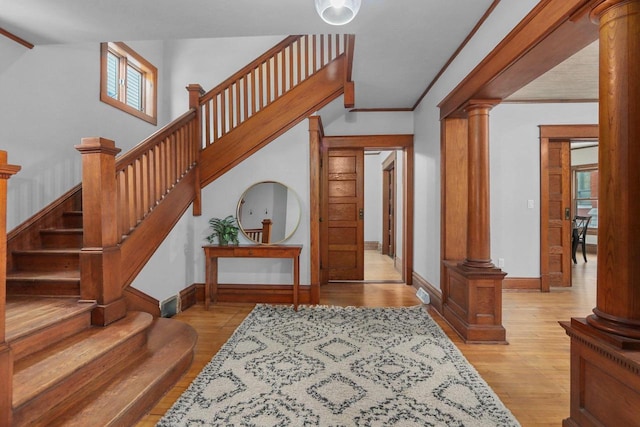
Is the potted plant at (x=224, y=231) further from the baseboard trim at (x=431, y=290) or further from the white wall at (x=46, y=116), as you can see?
the baseboard trim at (x=431, y=290)

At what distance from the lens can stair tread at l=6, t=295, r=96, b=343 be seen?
1843 mm

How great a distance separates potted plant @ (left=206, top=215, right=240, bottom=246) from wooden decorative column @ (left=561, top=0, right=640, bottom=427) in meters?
3.21

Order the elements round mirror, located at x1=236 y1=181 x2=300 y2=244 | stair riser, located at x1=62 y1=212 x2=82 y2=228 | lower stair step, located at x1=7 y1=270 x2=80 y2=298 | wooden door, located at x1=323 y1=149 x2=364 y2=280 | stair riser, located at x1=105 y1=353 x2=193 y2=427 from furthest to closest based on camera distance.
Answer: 1. wooden door, located at x1=323 y1=149 x2=364 y2=280
2. round mirror, located at x1=236 y1=181 x2=300 y2=244
3. stair riser, located at x1=62 y1=212 x2=82 y2=228
4. lower stair step, located at x1=7 y1=270 x2=80 y2=298
5. stair riser, located at x1=105 y1=353 x2=193 y2=427

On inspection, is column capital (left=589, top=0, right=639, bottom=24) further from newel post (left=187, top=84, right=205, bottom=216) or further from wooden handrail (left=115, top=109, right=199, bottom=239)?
newel post (left=187, top=84, right=205, bottom=216)

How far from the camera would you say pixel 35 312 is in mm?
2133

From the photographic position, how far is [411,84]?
403cm

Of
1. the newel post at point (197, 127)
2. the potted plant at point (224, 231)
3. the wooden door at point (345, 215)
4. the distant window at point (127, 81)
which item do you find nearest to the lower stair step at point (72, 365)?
the potted plant at point (224, 231)

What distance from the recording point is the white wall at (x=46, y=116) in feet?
9.05

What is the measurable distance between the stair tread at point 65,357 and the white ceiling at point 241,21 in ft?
7.18

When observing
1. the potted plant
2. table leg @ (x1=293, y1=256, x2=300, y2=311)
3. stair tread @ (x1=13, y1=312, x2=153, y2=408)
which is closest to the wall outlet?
table leg @ (x1=293, y1=256, x2=300, y2=311)

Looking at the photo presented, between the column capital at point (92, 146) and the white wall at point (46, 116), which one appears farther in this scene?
the white wall at point (46, 116)

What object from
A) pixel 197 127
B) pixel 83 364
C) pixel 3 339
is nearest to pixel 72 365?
pixel 83 364

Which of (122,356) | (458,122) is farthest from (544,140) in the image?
(122,356)

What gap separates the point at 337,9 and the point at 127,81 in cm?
360
